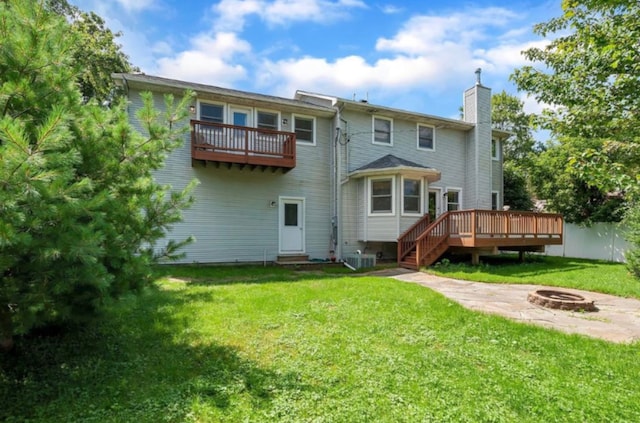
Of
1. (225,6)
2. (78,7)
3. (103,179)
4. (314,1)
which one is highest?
(78,7)

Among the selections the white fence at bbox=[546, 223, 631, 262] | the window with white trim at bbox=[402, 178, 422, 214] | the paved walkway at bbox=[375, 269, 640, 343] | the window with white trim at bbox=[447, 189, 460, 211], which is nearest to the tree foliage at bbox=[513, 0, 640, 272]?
the paved walkway at bbox=[375, 269, 640, 343]

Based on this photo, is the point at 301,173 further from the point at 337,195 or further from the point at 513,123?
the point at 513,123

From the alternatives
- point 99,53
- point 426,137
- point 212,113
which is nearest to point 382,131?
point 426,137

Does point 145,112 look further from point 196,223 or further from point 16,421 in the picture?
A: point 196,223

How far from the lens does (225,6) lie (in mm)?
8859

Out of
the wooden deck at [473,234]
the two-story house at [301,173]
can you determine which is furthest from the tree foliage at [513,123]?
the wooden deck at [473,234]

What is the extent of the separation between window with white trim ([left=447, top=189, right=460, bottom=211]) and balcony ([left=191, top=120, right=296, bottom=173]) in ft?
24.0

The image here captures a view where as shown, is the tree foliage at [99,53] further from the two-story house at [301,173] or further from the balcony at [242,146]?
the balcony at [242,146]

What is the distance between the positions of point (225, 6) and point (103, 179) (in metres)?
7.77

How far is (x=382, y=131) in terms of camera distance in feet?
43.5

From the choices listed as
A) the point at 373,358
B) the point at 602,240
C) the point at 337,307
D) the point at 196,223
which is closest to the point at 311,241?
the point at 196,223

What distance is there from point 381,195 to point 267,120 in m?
4.75

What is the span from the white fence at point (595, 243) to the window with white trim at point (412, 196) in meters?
7.59

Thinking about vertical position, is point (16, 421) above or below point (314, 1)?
below
